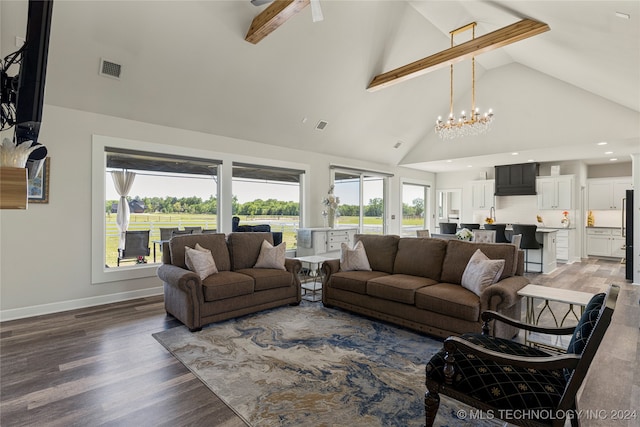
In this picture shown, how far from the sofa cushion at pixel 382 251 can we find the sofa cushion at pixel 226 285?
5.40 ft

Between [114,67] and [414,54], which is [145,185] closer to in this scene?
[114,67]

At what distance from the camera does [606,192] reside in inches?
335

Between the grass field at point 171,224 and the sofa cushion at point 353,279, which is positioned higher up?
the grass field at point 171,224

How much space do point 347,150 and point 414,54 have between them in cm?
241

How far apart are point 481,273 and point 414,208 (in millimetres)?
6927

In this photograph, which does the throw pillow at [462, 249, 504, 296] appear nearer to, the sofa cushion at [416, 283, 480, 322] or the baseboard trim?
the sofa cushion at [416, 283, 480, 322]

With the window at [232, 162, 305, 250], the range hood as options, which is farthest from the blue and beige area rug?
the range hood

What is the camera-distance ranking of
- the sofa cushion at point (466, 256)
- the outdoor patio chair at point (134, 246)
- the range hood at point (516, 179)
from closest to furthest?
the sofa cushion at point (466, 256), the outdoor patio chair at point (134, 246), the range hood at point (516, 179)

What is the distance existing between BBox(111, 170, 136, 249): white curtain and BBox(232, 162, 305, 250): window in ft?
5.58

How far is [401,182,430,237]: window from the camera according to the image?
31.0 ft

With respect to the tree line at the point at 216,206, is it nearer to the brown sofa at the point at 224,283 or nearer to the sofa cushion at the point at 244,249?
the brown sofa at the point at 224,283

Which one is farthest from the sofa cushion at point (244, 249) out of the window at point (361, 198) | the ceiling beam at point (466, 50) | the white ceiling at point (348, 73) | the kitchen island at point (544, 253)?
the kitchen island at point (544, 253)

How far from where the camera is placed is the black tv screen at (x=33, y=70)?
1.67m

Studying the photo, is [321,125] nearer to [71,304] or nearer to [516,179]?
[71,304]
